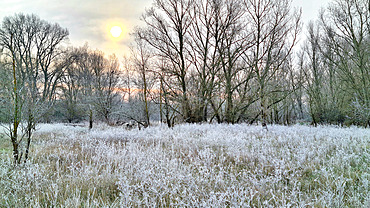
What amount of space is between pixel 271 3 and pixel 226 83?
6431mm

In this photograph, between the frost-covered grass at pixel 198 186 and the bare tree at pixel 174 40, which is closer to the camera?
the frost-covered grass at pixel 198 186

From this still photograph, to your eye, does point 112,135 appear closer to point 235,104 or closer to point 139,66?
point 139,66

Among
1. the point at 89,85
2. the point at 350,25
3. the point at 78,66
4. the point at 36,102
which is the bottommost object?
the point at 36,102

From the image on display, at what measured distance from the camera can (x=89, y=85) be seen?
23.5 meters

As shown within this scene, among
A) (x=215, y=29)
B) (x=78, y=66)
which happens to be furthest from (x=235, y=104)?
(x=78, y=66)

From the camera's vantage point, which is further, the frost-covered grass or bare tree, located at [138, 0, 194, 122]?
bare tree, located at [138, 0, 194, 122]

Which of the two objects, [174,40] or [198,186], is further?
[174,40]

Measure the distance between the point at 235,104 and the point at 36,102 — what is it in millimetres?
13400

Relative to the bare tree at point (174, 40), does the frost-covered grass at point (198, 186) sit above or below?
below

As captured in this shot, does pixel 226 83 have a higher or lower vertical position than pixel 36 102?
higher

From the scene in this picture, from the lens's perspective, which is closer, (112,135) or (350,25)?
(112,135)

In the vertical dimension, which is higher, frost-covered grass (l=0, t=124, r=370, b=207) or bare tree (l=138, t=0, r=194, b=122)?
bare tree (l=138, t=0, r=194, b=122)

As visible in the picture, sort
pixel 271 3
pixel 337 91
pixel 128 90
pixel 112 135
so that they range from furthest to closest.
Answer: pixel 128 90 < pixel 337 91 < pixel 271 3 < pixel 112 135

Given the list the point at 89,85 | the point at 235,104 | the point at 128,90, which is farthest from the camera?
the point at 128,90
